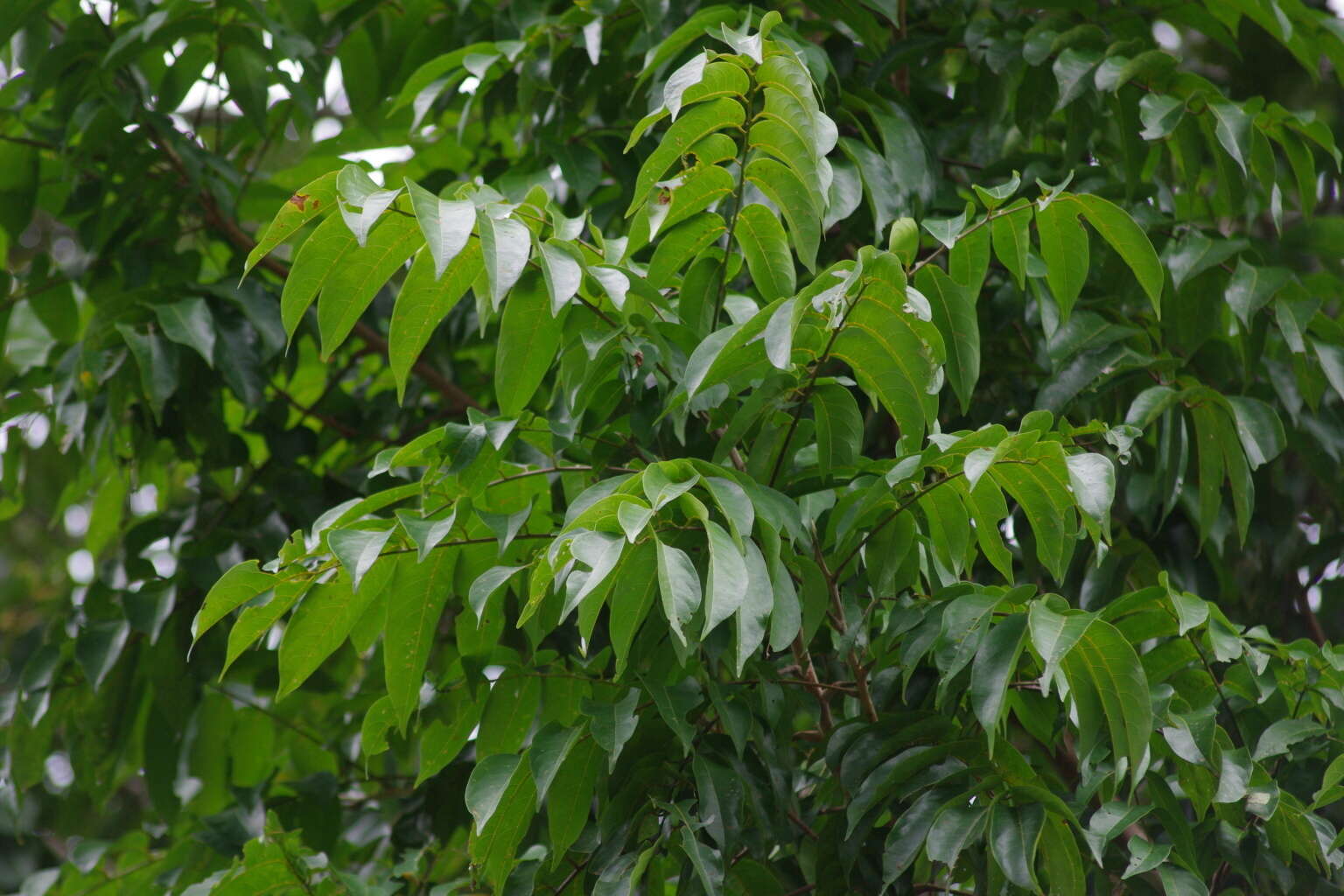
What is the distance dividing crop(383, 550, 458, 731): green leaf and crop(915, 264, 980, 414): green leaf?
512 millimetres

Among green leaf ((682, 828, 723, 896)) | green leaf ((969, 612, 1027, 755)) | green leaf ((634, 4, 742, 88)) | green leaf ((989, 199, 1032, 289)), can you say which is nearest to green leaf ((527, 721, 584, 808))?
green leaf ((682, 828, 723, 896))

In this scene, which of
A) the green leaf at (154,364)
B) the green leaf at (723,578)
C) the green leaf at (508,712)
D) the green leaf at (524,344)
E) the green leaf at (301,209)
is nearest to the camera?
the green leaf at (723,578)

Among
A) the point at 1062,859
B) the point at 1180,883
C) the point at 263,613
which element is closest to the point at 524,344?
the point at 263,613

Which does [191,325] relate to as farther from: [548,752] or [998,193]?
[998,193]

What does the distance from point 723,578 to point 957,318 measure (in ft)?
1.42

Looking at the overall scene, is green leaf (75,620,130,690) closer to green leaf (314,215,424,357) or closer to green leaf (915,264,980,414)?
green leaf (314,215,424,357)

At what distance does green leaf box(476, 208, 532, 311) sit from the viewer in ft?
3.39

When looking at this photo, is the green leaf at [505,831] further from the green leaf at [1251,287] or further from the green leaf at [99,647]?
the green leaf at [1251,287]

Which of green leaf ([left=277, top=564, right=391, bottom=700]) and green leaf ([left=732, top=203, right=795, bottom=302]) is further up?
green leaf ([left=732, top=203, right=795, bottom=302])

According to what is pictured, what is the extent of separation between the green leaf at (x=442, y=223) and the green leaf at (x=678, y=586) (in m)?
0.27

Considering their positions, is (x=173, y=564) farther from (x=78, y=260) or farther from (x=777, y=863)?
(x=777, y=863)

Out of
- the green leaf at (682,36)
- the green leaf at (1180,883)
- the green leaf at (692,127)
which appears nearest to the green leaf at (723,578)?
the green leaf at (692,127)

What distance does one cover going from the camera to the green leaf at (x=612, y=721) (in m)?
1.16

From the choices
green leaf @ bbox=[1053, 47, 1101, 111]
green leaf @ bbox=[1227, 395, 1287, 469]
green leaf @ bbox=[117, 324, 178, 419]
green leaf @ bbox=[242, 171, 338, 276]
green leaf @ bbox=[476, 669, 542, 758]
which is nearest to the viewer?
green leaf @ bbox=[242, 171, 338, 276]
